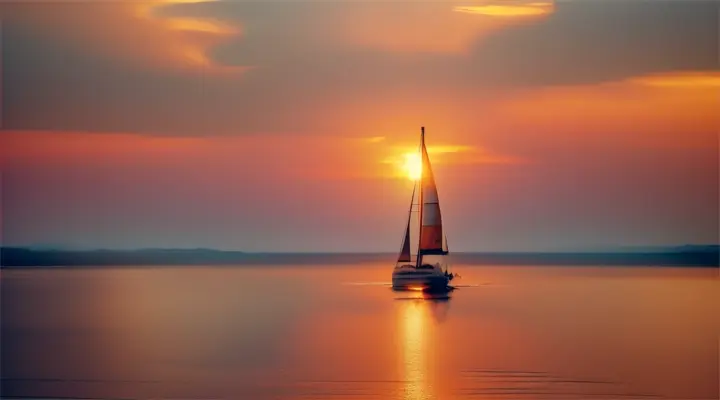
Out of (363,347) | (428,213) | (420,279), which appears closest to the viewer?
(363,347)

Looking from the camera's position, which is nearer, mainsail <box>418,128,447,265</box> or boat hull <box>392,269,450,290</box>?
mainsail <box>418,128,447,265</box>

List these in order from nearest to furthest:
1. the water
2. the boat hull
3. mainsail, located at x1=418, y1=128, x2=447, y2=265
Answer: the water → mainsail, located at x1=418, y1=128, x2=447, y2=265 → the boat hull

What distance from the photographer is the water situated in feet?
91.2

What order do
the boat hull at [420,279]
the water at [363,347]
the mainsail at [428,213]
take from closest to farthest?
1. the water at [363,347]
2. the mainsail at [428,213]
3. the boat hull at [420,279]

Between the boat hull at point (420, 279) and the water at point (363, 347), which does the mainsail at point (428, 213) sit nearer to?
the boat hull at point (420, 279)

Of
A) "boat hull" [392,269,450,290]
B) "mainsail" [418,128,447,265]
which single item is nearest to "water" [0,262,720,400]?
"boat hull" [392,269,450,290]

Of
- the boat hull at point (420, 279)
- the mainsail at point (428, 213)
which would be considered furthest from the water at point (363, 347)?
the mainsail at point (428, 213)

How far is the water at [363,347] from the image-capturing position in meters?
27.8

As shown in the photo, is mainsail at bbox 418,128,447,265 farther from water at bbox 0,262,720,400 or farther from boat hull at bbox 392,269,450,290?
water at bbox 0,262,720,400

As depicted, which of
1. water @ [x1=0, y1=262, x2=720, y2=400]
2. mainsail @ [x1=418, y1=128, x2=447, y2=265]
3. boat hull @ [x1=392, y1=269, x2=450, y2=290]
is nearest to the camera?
water @ [x1=0, y1=262, x2=720, y2=400]

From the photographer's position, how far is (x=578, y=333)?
41.8 meters

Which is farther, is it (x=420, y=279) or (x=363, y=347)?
(x=420, y=279)

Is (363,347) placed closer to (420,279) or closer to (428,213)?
(428,213)

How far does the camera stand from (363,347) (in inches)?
1463
